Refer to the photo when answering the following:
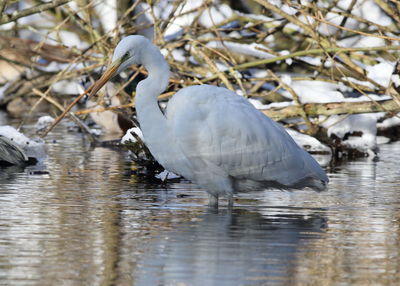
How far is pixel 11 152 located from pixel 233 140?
11.2 ft

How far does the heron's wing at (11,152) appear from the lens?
9955 mm

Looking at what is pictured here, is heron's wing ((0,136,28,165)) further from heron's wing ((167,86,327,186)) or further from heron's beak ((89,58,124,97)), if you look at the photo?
heron's wing ((167,86,327,186))

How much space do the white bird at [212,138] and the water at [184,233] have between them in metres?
0.25

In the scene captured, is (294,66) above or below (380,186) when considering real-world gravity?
above

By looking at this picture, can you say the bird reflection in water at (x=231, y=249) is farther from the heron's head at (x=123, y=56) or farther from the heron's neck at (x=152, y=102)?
the heron's head at (x=123, y=56)

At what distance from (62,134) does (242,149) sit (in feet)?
23.2

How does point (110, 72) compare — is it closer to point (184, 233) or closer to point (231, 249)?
point (184, 233)

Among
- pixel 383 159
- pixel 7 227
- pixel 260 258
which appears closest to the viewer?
pixel 260 258

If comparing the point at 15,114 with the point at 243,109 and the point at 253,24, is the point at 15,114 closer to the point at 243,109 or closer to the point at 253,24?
the point at 253,24

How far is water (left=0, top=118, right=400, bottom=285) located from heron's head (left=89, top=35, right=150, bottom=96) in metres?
0.95

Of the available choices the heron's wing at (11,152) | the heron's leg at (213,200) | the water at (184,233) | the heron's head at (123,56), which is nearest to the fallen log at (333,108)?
the water at (184,233)

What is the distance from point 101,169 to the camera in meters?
9.93

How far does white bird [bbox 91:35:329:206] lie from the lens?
23.8 feet

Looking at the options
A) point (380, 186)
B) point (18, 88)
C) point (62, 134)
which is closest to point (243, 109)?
point (380, 186)
